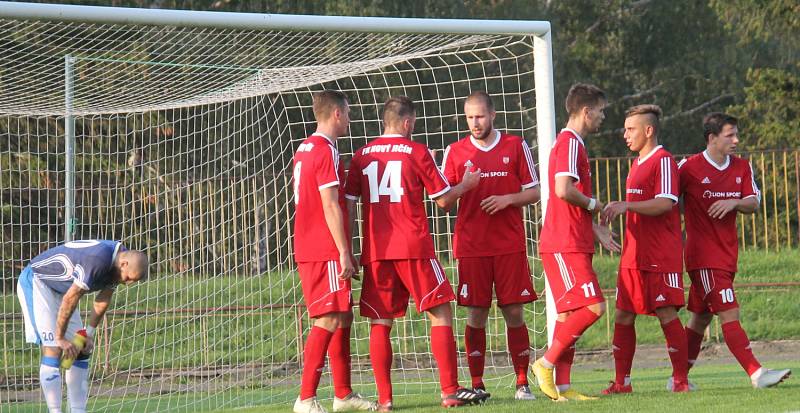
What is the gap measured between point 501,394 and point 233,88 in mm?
3963

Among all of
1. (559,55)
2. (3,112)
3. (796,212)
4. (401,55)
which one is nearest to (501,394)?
(401,55)

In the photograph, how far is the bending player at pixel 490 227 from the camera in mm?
8352

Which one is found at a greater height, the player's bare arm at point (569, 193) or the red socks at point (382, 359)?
the player's bare arm at point (569, 193)

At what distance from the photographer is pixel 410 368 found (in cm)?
1231

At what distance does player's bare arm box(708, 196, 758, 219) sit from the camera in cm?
855

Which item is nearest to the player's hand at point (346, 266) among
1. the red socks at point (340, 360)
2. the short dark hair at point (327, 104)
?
the red socks at point (340, 360)

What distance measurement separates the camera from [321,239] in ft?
25.6

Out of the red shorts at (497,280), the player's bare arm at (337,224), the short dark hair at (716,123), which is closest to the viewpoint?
the player's bare arm at (337,224)

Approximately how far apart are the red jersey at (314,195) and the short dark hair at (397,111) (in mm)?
426

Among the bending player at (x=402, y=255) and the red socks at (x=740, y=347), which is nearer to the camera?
the bending player at (x=402, y=255)

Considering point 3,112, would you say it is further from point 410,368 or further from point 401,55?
point 410,368

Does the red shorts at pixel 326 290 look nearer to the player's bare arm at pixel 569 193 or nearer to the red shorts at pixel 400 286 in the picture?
the red shorts at pixel 400 286

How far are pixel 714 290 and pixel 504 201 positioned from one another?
1.69 meters

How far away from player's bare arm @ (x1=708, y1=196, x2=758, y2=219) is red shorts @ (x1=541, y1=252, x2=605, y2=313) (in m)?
1.19
